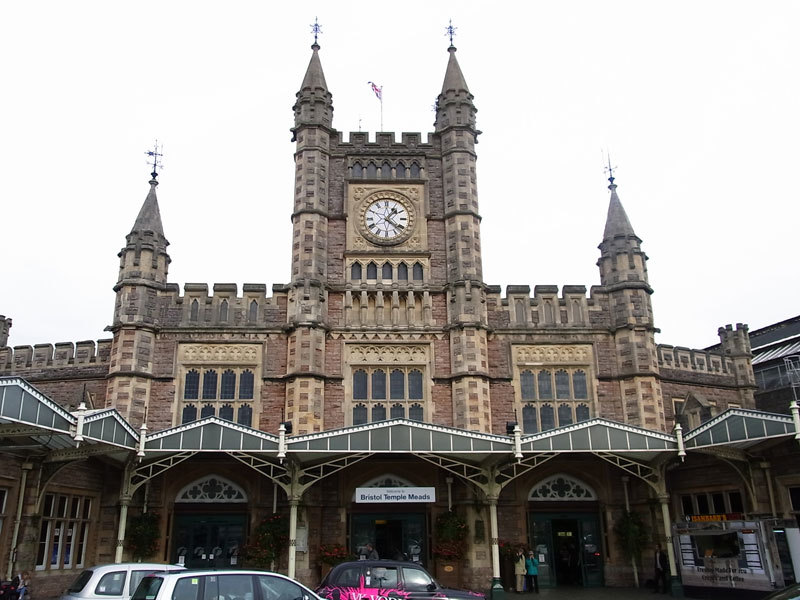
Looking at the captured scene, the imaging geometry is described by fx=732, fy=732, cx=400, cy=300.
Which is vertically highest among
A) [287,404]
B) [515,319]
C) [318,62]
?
[318,62]

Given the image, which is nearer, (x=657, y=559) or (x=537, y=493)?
(x=657, y=559)

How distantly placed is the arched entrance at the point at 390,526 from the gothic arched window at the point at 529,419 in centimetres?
447

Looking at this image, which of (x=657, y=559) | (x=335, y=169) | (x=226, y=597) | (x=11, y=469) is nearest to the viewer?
(x=226, y=597)

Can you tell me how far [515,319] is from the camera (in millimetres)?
26859

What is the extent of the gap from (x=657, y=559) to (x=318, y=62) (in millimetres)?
22936

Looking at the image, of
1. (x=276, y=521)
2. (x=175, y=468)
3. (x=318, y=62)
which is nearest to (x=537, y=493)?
(x=276, y=521)

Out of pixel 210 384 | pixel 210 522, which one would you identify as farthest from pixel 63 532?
pixel 210 384

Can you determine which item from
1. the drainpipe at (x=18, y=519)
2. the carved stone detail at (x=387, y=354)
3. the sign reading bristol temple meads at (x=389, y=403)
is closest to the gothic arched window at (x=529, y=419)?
the sign reading bristol temple meads at (x=389, y=403)

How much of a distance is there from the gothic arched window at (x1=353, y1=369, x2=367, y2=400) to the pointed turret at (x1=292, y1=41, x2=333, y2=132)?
10226mm

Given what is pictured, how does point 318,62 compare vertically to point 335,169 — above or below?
above

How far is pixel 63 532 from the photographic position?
2192cm

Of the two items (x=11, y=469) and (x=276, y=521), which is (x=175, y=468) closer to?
(x=276, y=521)

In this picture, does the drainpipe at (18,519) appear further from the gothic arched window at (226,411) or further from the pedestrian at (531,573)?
the pedestrian at (531,573)

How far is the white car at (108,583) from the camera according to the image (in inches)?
500
